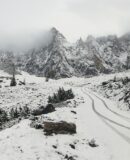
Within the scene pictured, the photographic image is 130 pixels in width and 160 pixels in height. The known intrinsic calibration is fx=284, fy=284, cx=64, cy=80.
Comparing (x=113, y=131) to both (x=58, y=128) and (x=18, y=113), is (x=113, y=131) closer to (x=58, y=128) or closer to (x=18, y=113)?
(x=58, y=128)

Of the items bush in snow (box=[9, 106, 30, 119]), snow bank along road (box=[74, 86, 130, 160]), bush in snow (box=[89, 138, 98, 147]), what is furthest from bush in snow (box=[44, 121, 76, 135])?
bush in snow (box=[9, 106, 30, 119])

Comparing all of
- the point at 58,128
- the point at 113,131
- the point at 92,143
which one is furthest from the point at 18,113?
the point at 92,143

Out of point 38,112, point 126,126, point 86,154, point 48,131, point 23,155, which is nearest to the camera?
point 23,155

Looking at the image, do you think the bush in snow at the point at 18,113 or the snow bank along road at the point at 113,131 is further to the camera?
the bush in snow at the point at 18,113

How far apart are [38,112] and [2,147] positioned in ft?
45.7

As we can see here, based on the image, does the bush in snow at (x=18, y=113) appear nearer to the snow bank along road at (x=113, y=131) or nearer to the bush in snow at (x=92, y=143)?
the snow bank along road at (x=113, y=131)

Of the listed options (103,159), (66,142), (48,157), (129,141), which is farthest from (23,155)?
(129,141)

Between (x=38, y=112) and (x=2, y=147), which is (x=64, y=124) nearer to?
(x=2, y=147)

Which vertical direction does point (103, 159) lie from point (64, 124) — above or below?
below

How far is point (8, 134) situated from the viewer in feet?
63.8

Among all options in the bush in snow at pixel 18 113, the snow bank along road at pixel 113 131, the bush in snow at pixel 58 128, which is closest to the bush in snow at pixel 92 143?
the snow bank along road at pixel 113 131

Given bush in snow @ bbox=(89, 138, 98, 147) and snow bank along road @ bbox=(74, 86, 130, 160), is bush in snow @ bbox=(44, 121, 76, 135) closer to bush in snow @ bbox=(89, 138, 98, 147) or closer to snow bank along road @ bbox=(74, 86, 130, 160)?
snow bank along road @ bbox=(74, 86, 130, 160)

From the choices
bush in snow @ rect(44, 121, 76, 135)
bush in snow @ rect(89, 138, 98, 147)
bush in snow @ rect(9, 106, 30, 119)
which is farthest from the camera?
bush in snow @ rect(9, 106, 30, 119)

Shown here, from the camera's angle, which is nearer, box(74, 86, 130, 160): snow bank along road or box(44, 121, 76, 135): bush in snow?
box(74, 86, 130, 160): snow bank along road
